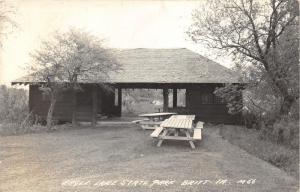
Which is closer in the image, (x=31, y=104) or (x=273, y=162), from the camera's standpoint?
(x=273, y=162)

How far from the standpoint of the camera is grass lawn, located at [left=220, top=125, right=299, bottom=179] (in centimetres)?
1226

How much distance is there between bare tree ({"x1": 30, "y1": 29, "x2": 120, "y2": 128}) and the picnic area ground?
5.11 meters

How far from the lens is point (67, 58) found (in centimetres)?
2061

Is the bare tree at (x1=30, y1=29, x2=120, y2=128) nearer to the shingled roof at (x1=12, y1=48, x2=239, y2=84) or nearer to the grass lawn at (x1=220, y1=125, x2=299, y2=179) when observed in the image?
the shingled roof at (x1=12, y1=48, x2=239, y2=84)

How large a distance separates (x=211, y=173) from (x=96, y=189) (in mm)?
3088

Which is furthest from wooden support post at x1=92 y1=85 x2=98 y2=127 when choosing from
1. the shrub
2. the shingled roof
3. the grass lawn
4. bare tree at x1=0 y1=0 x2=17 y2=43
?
the grass lawn

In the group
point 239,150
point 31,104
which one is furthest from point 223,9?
point 31,104

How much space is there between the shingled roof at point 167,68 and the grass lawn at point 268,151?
5.15 meters

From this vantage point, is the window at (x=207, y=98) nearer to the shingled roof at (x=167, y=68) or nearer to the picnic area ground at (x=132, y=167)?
the shingled roof at (x=167, y=68)

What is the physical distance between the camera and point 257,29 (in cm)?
1862

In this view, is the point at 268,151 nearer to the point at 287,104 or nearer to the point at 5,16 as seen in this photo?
the point at 287,104

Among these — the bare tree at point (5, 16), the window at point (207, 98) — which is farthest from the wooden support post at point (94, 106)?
the bare tree at point (5, 16)

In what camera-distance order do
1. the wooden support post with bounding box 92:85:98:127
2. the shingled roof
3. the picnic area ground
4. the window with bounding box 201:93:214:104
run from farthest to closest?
1. the window with bounding box 201:93:214:104
2. the shingled roof
3. the wooden support post with bounding box 92:85:98:127
4. the picnic area ground

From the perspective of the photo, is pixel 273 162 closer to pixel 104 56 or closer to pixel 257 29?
pixel 257 29
